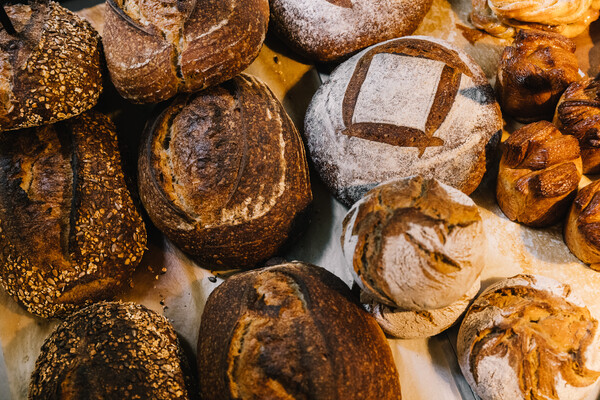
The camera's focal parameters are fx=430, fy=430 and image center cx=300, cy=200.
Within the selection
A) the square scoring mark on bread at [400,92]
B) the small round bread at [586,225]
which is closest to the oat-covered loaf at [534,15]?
the square scoring mark on bread at [400,92]

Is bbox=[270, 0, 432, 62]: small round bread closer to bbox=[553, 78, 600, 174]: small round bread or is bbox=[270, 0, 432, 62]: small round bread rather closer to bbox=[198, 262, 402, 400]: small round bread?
bbox=[553, 78, 600, 174]: small round bread

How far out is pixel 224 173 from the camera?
4.84 ft

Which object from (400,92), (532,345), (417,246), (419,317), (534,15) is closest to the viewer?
(417,246)

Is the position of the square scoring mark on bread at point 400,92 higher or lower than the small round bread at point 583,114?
lower

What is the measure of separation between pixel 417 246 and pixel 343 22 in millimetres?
1089

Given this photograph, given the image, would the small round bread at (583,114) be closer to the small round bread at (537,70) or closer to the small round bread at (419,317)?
the small round bread at (537,70)

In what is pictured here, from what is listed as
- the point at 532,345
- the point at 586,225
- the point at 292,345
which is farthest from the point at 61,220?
the point at 586,225

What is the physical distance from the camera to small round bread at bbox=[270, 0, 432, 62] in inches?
70.7

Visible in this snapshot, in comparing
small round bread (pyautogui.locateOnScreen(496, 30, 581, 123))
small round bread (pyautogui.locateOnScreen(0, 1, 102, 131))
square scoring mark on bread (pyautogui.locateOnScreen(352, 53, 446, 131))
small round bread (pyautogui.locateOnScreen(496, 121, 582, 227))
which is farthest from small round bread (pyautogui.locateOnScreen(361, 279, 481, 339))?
small round bread (pyautogui.locateOnScreen(0, 1, 102, 131))

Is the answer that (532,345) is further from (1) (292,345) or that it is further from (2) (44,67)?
(2) (44,67)

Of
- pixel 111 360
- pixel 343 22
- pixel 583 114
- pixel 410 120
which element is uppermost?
pixel 583 114

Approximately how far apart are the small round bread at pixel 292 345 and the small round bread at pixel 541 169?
0.72 metres

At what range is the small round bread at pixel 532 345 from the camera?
1.31 metres

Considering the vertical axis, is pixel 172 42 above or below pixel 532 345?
above
